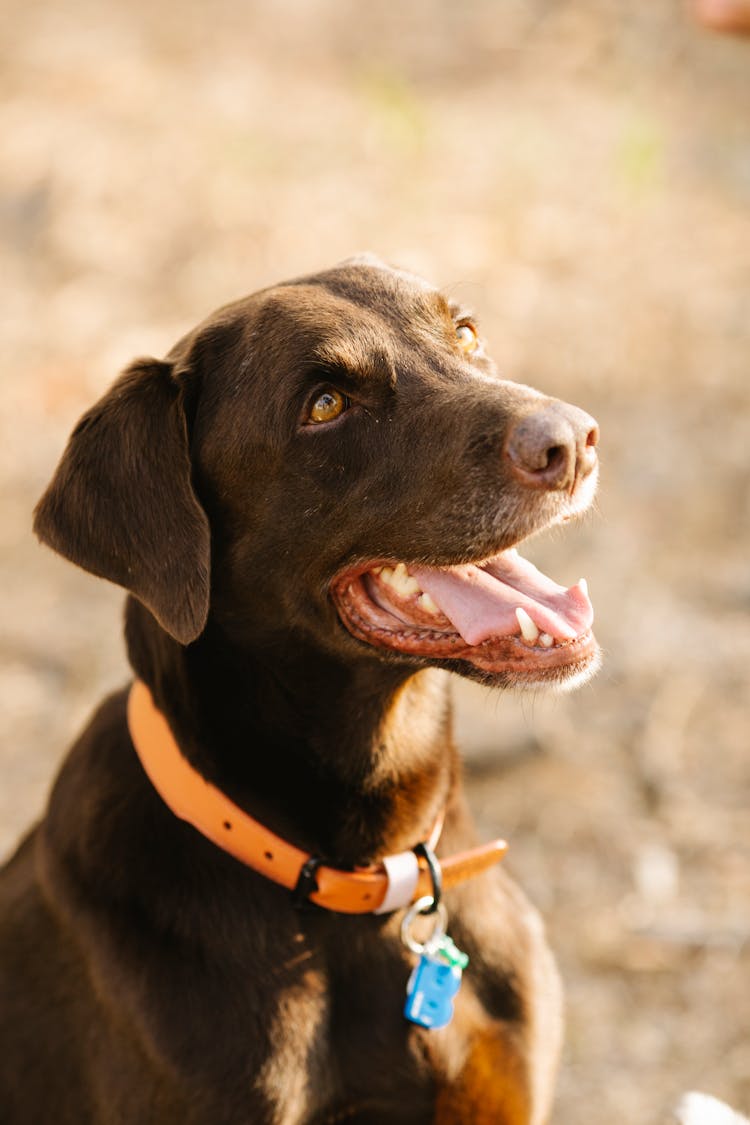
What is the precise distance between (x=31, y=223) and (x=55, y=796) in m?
6.77

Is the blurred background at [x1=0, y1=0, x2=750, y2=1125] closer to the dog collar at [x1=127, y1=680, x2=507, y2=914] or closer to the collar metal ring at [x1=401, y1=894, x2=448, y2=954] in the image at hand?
the collar metal ring at [x1=401, y1=894, x2=448, y2=954]

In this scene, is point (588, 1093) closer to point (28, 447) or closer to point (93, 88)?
point (28, 447)

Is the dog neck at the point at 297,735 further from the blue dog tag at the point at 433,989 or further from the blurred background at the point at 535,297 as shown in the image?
the blurred background at the point at 535,297

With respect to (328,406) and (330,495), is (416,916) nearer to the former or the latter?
(330,495)

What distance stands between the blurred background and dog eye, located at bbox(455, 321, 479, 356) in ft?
6.15

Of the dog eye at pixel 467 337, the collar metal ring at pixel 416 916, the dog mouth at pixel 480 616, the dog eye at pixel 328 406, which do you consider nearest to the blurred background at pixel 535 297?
the collar metal ring at pixel 416 916

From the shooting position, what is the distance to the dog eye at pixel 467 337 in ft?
9.86

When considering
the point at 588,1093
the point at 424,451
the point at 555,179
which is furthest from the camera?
the point at 555,179

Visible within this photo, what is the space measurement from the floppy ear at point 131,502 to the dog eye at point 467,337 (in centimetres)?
67

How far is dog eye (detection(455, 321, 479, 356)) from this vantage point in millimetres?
3006

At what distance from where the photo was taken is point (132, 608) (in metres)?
2.90

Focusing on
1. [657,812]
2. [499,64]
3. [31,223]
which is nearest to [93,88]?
[31,223]

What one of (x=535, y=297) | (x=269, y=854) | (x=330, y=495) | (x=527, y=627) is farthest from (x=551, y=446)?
(x=535, y=297)

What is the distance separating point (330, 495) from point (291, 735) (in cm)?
49
